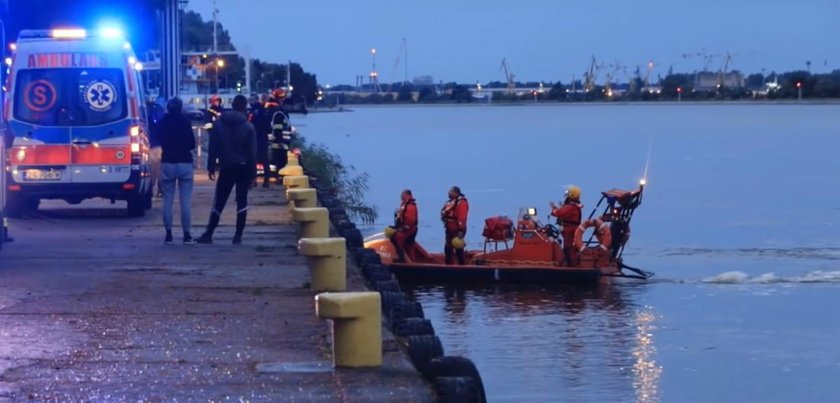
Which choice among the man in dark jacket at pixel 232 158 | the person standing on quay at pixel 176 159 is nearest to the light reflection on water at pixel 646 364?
the man in dark jacket at pixel 232 158

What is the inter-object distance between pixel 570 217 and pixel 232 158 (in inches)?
520

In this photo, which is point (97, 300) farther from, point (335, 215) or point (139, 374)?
point (335, 215)

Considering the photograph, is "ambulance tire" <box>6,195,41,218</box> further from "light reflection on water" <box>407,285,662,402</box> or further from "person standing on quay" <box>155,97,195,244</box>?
"light reflection on water" <box>407,285,662,402</box>

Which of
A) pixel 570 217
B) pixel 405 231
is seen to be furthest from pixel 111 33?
pixel 570 217

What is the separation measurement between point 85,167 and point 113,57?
159 cm

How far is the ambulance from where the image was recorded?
20.5m

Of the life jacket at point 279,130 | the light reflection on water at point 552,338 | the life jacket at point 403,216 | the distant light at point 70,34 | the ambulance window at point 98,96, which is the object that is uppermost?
the distant light at point 70,34

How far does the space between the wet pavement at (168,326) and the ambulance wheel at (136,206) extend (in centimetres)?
255

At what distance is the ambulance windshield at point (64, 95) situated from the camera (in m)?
20.6

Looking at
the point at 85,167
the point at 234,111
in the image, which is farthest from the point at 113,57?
the point at 234,111

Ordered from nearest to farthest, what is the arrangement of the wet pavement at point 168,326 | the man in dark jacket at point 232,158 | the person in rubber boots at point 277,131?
1. the wet pavement at point 168,326
2. the man in dark jacket at point 232,158
3. the person in rubber boots at point 277,131

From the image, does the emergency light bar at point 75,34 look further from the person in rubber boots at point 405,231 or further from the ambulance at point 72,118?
the person in rubber boots at point 405,231

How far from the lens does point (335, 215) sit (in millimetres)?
22922

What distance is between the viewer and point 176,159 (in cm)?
1756
